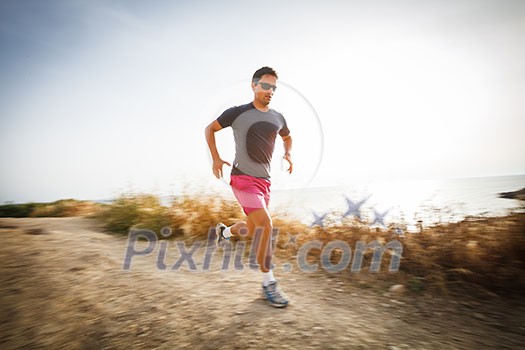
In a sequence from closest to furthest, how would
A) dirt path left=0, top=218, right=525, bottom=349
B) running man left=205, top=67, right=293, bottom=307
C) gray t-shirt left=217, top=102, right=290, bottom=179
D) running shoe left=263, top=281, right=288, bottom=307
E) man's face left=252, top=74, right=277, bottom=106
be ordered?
dirt path left=0, top=218, right=525, bottom=349 < running shoe left=263, top=281, right=288, bottom=307 < running man left=205, top=67, right=293, bottom=307 < gray t-shirt left=217, top=102, right=290, bottom=179 < man's face left=252, top=74, right=277, bottom=106

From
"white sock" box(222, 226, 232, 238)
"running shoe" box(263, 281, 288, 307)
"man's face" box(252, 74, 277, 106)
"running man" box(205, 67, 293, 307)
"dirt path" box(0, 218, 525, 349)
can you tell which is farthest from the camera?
"white sock" box(222, 226, 232, 238)

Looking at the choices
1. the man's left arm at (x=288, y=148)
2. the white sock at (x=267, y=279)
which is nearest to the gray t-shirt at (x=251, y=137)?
the man's left arm at (x=288, y=148)

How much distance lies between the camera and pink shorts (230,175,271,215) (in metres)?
3.10

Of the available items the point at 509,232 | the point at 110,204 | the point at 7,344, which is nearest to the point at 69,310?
the point at 7,344

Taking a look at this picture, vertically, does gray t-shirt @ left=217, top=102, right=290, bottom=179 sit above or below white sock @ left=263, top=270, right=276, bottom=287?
above

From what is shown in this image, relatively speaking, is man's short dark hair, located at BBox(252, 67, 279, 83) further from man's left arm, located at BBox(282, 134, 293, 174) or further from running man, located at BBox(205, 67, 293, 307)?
man's left arm, located at BBox(282, 134, 293, 174)

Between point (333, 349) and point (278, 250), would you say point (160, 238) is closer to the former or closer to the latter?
point (278, 250)

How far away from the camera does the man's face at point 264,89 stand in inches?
131

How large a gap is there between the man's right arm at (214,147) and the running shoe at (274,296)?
54.1 inches

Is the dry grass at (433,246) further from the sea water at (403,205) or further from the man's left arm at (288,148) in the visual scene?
the man's left arm at (288,148)

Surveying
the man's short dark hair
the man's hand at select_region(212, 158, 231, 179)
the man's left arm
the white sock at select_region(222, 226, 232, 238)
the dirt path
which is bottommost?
the dirt path

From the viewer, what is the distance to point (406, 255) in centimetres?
389

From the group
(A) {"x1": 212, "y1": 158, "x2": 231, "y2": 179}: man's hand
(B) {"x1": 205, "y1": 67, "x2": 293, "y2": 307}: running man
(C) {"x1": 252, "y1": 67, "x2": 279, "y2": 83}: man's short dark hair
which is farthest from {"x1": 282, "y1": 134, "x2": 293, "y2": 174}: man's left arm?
(A) {"x1": 212, "y1": 158, "x2": 231, "y2": 179}: man's hand

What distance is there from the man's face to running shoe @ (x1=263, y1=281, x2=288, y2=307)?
2.12 meters
